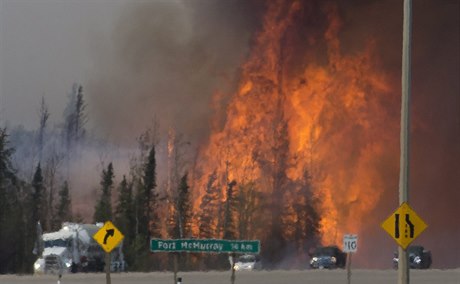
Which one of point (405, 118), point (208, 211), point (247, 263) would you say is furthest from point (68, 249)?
point (405, 118)

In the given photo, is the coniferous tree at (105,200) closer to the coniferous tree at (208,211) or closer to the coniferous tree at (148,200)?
the coniferous tree at (148,200)

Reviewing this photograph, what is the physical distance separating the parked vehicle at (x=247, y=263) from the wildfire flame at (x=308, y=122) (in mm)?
16807

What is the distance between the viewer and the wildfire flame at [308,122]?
380ft

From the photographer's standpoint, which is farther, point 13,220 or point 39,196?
point 39,196

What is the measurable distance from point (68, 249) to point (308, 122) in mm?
46666

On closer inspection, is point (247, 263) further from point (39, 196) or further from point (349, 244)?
point (349, 244)

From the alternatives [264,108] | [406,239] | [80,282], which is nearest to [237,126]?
[264,108]

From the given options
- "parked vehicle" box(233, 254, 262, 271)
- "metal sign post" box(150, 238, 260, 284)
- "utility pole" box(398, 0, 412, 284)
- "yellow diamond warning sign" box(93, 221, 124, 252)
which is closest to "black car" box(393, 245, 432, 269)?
"parked vehicle" box(233, 254, 262, 271)

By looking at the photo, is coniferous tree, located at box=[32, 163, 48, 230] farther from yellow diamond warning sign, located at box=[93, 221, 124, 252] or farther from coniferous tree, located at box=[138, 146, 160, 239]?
yellow diamond warning sign, located at box=[93, 221, 124, 252]

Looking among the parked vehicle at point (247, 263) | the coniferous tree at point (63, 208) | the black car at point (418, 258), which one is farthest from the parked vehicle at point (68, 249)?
the coniferous tree at point (63, 208)

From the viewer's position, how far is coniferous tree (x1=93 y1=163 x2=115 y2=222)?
11425cm

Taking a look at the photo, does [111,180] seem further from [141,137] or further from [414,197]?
[414,197]

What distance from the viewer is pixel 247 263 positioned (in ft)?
319

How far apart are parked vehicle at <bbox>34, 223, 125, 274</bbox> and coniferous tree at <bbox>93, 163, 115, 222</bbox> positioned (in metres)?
33.8
